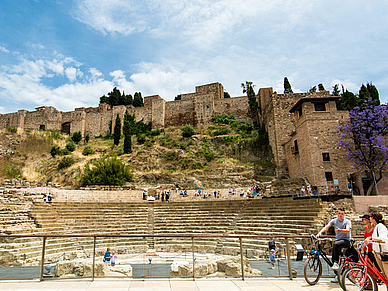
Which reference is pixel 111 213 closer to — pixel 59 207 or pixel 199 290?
pixel 59 207

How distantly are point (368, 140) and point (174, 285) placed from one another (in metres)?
21.2

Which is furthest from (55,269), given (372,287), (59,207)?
(59,207)

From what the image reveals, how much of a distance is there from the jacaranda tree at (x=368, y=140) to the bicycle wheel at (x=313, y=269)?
17.6 metres

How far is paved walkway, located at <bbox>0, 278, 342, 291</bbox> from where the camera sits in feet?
16.8

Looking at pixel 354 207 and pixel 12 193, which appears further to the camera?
pixel 12 193

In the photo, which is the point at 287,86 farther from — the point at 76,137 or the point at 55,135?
the point at 55,135

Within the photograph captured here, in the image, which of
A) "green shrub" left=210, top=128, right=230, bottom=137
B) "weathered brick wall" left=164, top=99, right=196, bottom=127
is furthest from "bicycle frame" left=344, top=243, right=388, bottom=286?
"weathered brick wall" left=164, top=99, right=196, bottom=127

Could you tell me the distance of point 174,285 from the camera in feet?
17.6

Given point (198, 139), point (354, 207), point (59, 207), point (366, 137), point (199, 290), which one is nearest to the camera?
point (199, 290)

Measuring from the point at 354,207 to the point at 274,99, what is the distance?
52.6 feet

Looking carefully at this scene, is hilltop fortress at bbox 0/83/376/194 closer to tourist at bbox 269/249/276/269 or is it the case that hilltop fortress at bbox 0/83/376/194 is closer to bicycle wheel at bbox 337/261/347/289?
tourist at bbox 269/249/276/269

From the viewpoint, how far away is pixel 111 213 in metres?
18.1

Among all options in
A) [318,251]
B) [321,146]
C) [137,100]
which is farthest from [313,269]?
[137,100]

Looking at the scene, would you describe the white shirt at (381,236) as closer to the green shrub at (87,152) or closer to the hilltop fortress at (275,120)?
the hilltop fortress at (275,120)
